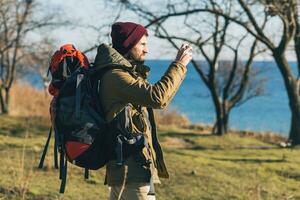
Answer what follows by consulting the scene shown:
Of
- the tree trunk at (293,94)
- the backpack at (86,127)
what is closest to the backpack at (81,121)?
the backpack at (86,127)

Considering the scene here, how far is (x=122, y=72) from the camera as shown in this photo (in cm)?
394

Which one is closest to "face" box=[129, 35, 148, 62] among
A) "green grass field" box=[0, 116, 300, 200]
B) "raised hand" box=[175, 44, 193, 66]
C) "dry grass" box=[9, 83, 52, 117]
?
"raised hand" box=[175, 44, 193, 66]

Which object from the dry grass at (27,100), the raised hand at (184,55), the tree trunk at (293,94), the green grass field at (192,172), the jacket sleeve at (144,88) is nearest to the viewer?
the jacket sleeve at (144,88)

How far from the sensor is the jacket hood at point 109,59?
13.0 feet

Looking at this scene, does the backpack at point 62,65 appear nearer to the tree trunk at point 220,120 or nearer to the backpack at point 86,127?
the backpack at point 86,127

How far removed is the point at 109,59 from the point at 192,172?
6114 millimetres

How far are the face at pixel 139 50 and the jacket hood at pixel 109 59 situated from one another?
0.13 meters

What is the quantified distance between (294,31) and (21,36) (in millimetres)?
→ 11470

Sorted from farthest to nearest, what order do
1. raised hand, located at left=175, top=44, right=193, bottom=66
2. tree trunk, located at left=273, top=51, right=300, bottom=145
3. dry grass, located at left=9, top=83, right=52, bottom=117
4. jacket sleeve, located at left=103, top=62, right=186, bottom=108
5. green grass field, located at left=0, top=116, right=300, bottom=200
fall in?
dry grass, located at left=9, top=83, right=52, bottom=117, tree trunk, located at left=273, top=51, right=300, bottom=145, green grass field, located at left=0, top=116, right=300, bottom=200, raised hand, located at left=175, top=44, right=193, bottom=66, jacket sleeve, located at left=103, top=62, right=186, bottom=108

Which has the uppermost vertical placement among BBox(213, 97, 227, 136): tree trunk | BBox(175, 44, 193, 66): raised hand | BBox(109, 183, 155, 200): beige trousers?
BBox(175, 44, 193, 66): raised hand

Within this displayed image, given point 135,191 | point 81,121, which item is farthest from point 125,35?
point 135,191

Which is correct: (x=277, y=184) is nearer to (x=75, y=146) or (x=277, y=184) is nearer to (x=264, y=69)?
(x=75, y=146)

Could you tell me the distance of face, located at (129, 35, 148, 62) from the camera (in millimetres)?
4145

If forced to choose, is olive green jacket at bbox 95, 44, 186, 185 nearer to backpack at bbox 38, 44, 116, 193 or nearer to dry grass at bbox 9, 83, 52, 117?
backpack at bbox 38, 44, 116, 193
